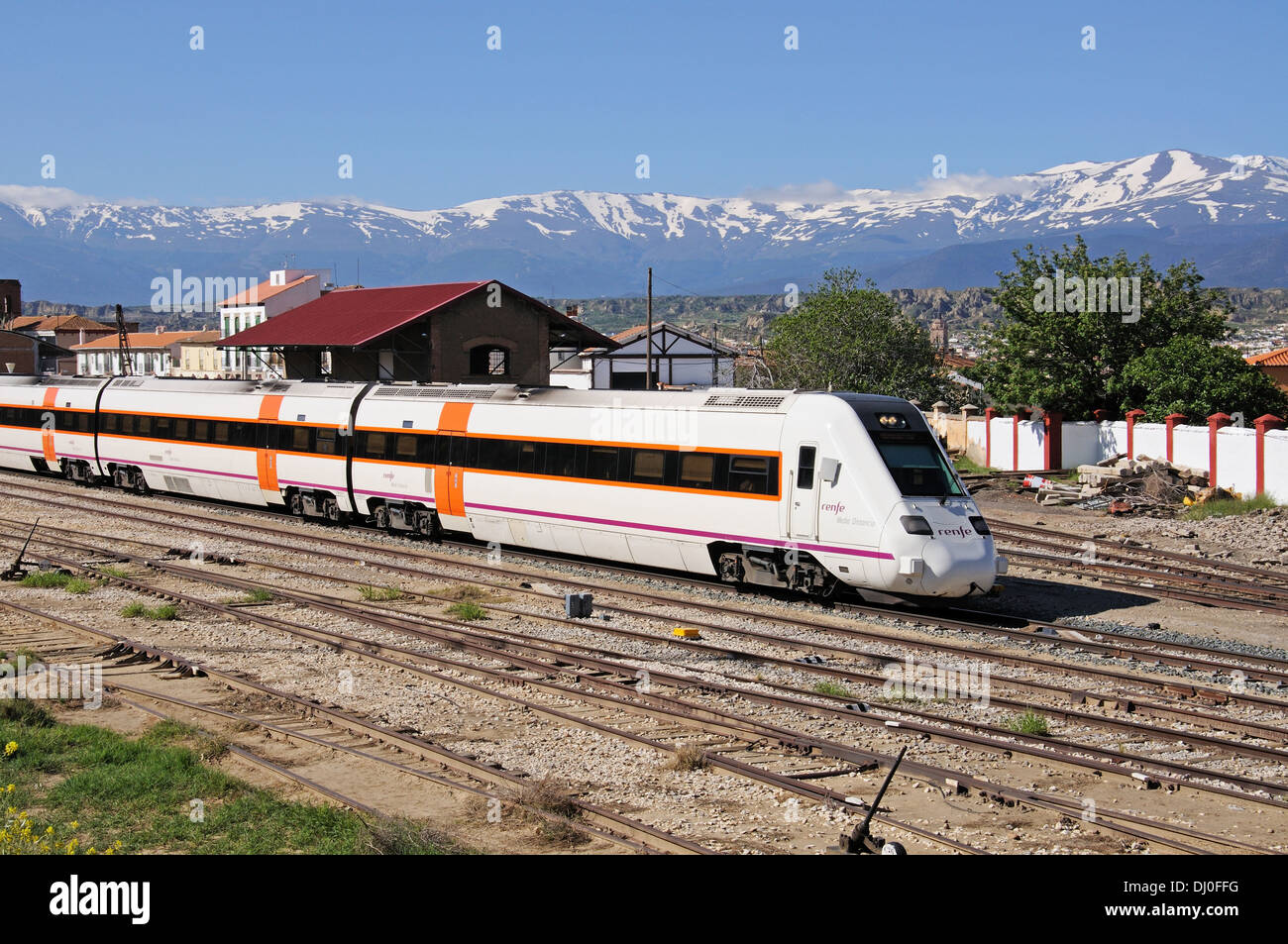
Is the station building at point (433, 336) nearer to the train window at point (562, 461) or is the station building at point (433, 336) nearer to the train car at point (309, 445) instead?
the train car at point (309, 445)

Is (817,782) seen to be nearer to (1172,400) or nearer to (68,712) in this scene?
(68,712)

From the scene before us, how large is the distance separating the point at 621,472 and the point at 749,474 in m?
3.14

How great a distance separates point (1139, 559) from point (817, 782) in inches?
673

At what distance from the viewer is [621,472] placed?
72.6ft

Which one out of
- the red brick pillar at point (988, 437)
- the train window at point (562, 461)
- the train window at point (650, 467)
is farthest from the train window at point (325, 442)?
the red brick pillar at point (988, 437)

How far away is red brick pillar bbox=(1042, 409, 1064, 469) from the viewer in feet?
140

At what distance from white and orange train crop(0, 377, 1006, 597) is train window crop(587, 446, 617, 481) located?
0.03m

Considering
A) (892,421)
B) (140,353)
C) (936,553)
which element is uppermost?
(140,353)

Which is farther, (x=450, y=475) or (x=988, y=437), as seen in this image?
(x=988, y=437)

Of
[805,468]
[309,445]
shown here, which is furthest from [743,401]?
[309,445]

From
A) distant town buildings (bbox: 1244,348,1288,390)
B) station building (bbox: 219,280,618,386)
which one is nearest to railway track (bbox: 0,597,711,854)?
station building (bbox: 219,280,618,386)

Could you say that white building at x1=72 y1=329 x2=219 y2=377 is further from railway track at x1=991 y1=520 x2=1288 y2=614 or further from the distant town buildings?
railway track at x1=991 y1=520 x2=1288 y2=614

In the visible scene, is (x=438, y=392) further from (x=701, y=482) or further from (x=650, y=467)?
(x=701, y=482)
